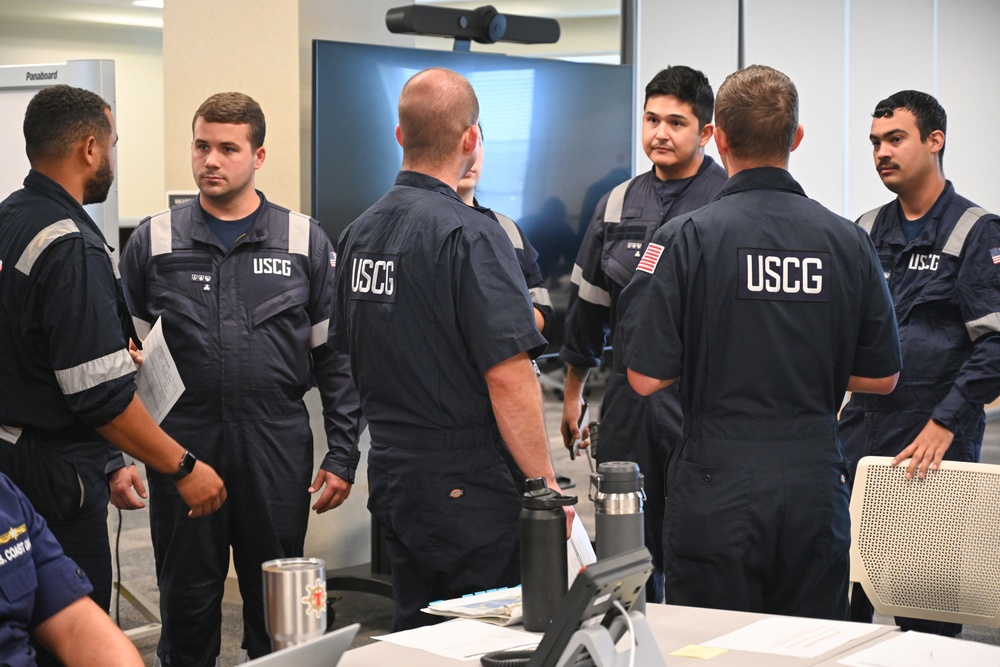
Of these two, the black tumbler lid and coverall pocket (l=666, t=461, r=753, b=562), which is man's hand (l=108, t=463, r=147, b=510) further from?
the black tumbler lid

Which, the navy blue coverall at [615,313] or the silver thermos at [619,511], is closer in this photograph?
the silver thermos at [619,511]

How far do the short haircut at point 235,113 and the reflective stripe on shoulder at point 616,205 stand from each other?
3.53 ft

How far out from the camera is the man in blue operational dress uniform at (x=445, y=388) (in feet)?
7.71

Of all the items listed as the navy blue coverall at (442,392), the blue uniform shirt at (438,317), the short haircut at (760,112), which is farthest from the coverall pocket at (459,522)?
the short haircut at (760,112)

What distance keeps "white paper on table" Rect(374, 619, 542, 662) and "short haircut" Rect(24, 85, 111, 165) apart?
1.56m

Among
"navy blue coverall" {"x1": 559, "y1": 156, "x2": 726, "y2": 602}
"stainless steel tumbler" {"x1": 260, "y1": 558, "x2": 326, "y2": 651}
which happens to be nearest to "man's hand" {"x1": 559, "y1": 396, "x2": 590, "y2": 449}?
"navy blue coverall" {"x1": 559, "y1": 156, "x2": 726, "y2": 602}

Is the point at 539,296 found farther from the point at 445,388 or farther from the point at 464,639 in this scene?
the point at 464,639

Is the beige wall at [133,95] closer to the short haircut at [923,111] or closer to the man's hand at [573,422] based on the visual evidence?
the man's hand at [573,422]

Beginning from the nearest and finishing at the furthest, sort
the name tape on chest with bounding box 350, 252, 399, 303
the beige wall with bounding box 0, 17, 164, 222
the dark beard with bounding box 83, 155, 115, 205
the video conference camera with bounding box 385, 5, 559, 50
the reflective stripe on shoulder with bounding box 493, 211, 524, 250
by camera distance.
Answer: the name tape on chest with bounding box 350, 252, 399, 303
the dark beard with bounding box 83, 155, 115, 205
the reflective stripe on shoulder with bounding box 493, 211, 524, 250
the video conference camera with bounding box 385, 5, 559, 50
the beige wall with bounding box 0, 17, 164, 222

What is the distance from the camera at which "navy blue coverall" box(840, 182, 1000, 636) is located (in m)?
3.12

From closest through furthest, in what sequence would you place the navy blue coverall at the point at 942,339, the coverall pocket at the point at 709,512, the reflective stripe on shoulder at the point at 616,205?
1. the coverall pocket at the point at 709,512
2. the navy blue coverall at the point at 942,339
3. the reflective stripe on shoulder at the point at 616,205

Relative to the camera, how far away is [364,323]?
2453 millimetres

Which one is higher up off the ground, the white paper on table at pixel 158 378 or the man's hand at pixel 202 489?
the white paper on table at pixel 158 378

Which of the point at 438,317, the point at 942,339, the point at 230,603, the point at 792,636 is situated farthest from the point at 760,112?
the point at 230,603
